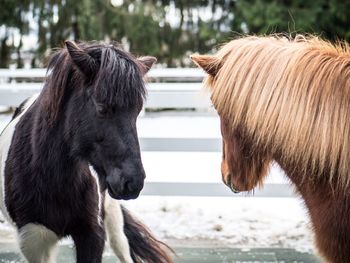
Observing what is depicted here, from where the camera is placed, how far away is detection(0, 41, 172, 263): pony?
2.75 meters

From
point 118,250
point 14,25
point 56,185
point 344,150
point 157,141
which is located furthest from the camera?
point 14,25

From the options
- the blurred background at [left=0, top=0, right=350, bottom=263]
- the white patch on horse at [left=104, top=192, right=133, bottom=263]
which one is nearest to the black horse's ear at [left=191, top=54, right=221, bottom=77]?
the blurred background at [left=0, top=0, right=350, bottom=263]

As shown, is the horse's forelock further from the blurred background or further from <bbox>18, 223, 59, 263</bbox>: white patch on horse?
<bbox>18, 223, 59, 263</bbox>: white patch on horse

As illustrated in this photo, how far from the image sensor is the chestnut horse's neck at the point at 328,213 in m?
2.51

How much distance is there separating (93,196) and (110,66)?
2.41 feet

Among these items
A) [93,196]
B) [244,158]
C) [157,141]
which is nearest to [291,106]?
[244,158]

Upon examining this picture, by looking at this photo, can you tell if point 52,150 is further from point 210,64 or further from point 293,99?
point 293,99

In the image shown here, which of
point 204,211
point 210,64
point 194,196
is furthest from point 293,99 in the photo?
point 204,211

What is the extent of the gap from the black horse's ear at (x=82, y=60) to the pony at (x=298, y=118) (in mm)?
553

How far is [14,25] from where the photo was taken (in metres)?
13.6

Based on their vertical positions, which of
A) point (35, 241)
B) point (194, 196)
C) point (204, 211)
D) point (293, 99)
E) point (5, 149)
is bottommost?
point (204, 211)

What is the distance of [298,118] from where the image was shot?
2568 mm

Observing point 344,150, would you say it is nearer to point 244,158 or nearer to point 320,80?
point 320,80

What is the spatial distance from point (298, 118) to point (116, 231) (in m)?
1.44
